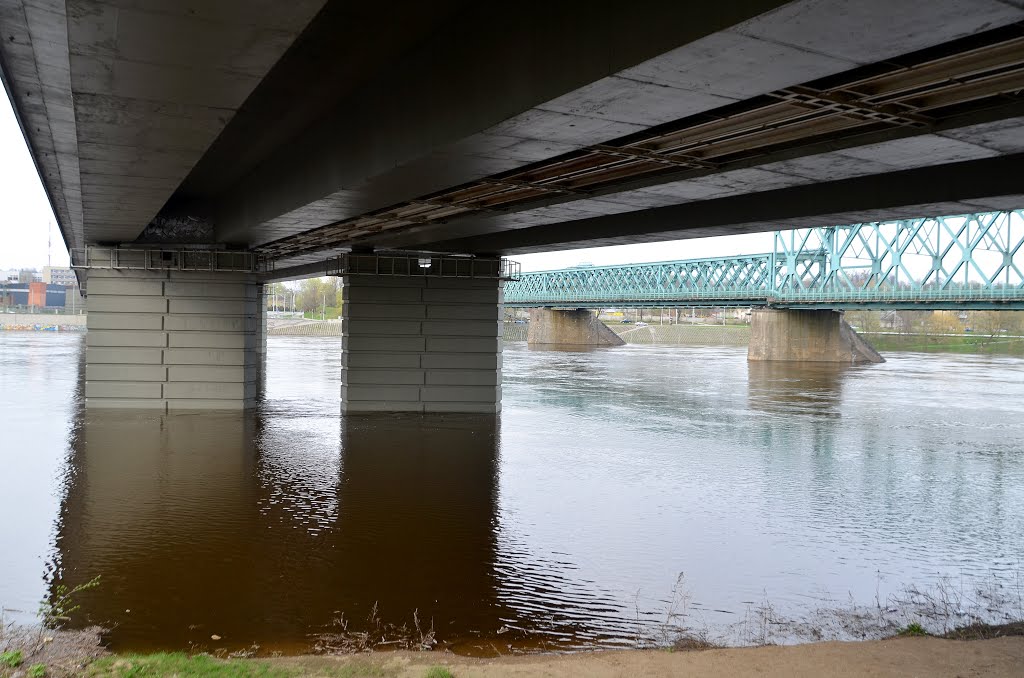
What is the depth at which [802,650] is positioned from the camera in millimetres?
8148

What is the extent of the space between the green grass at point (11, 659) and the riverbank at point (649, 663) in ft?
0.80

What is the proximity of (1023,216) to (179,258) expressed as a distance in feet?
189

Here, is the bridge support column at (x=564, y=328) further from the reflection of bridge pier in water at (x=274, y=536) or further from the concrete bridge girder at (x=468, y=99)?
the concrete bridge girder at (x=468, y=99)

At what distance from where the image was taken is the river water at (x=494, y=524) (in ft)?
31.2

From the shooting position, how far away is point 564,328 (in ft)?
375

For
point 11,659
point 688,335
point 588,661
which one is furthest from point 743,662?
point 688,335

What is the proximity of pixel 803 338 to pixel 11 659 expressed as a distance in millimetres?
75982

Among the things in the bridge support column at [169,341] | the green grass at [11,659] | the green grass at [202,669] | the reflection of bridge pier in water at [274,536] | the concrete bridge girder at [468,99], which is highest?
the concrete bridge girder at [468,99]

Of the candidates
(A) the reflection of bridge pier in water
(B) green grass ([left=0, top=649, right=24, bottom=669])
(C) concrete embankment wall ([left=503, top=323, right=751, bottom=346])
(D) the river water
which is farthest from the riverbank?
(C) concrete embankment wall ([left=503, top=323, right=751, bottom=346])

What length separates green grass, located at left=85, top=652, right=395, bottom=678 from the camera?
23.1ft

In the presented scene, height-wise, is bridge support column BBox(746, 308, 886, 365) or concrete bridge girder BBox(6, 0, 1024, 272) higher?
concrete bridge girder BBox(6, 0, 1024, 272)

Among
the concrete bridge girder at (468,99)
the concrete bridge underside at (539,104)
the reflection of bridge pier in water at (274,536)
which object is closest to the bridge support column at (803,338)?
the reflection of bridge pier in water at (274,536)

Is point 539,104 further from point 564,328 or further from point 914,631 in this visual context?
point 564,328

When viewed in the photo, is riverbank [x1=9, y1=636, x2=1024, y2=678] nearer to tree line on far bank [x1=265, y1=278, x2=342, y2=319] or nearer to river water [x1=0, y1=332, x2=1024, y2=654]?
river water [x1=0, y1=332, x2=1024, y2=654]
